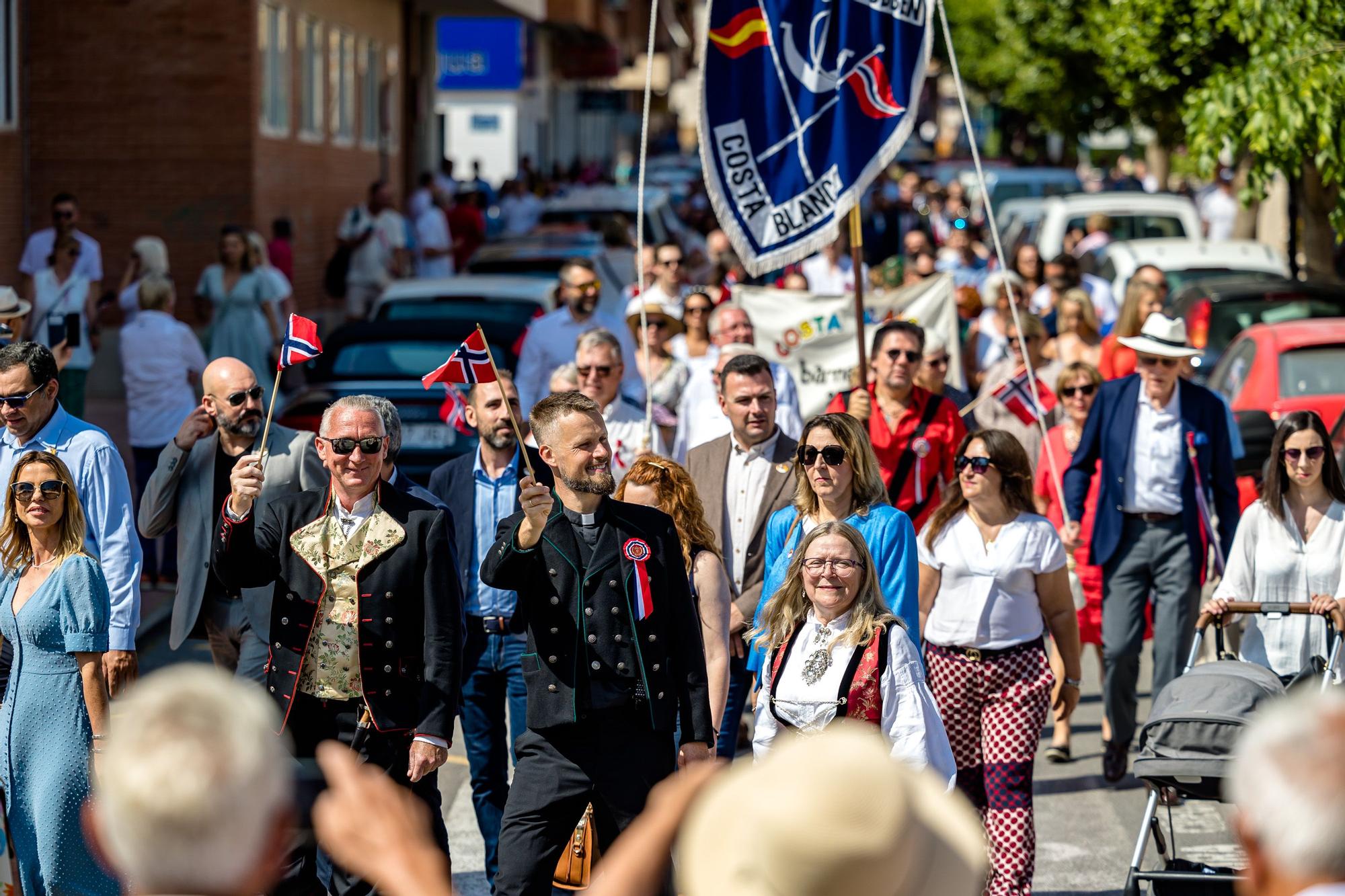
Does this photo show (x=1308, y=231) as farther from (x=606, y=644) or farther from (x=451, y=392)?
(x=606, y=644)

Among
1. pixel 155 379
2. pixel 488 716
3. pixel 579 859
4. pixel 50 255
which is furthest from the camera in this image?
pixel 50 255

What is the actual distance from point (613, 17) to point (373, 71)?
87.0 ft

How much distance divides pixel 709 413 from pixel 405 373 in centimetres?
363

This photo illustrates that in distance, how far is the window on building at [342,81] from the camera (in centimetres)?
2655

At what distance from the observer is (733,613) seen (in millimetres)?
7305

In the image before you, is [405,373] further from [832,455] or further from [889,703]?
[889,703]

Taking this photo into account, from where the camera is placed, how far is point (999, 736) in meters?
6.86

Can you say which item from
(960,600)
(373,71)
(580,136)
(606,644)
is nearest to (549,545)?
(606,644)

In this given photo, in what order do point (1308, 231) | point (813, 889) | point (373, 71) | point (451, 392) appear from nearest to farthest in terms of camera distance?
point (813, 889), point (451, 392), point (1308, 231), point (373, 71)

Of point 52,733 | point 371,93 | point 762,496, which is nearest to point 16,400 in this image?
Answer: point 52,733

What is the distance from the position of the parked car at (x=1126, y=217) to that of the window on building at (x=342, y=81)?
9.76 metres

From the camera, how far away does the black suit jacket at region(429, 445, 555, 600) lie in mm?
7117

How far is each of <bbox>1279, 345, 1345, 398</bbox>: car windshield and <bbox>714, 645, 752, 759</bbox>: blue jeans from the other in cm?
659

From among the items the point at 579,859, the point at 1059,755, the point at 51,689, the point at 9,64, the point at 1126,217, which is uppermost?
the point at 9,64
